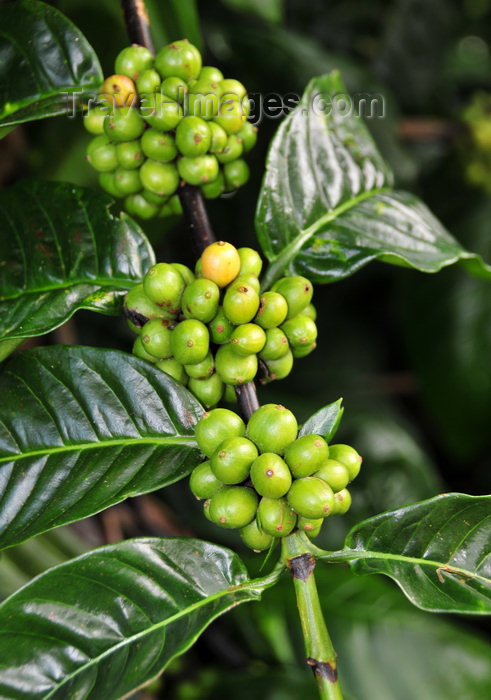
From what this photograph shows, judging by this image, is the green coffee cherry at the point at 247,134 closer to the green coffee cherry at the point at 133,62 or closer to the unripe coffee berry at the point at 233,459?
the green coffee cherry at the point at 133,62

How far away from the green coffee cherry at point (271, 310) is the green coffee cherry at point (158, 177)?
0.95ft

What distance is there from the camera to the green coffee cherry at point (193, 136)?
1.02 m

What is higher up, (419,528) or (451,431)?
(419,528)

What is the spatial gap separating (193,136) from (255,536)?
24.7 inches

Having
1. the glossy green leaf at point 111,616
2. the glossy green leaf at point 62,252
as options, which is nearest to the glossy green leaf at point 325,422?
the glossy green leaf at point 111,616

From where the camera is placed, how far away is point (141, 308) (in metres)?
0.99

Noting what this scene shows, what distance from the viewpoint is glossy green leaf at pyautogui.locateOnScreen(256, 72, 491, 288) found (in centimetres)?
114

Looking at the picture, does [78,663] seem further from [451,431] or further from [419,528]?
[451,431]

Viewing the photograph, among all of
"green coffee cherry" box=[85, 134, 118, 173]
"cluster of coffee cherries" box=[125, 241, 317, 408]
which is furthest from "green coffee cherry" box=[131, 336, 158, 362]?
"green coffee cherry" box=[85, 134, 118, 173]

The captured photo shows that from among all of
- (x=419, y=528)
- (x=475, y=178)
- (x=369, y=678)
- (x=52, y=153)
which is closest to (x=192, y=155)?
(x=419, y=528)

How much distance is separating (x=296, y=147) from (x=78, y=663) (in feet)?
3.05

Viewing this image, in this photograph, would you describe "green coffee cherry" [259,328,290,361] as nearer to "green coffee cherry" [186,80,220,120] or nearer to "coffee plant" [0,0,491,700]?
"coffee plant" [0,0,491,700]

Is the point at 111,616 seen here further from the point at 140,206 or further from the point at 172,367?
the point at 140,206

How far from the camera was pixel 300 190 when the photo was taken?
119 cm
